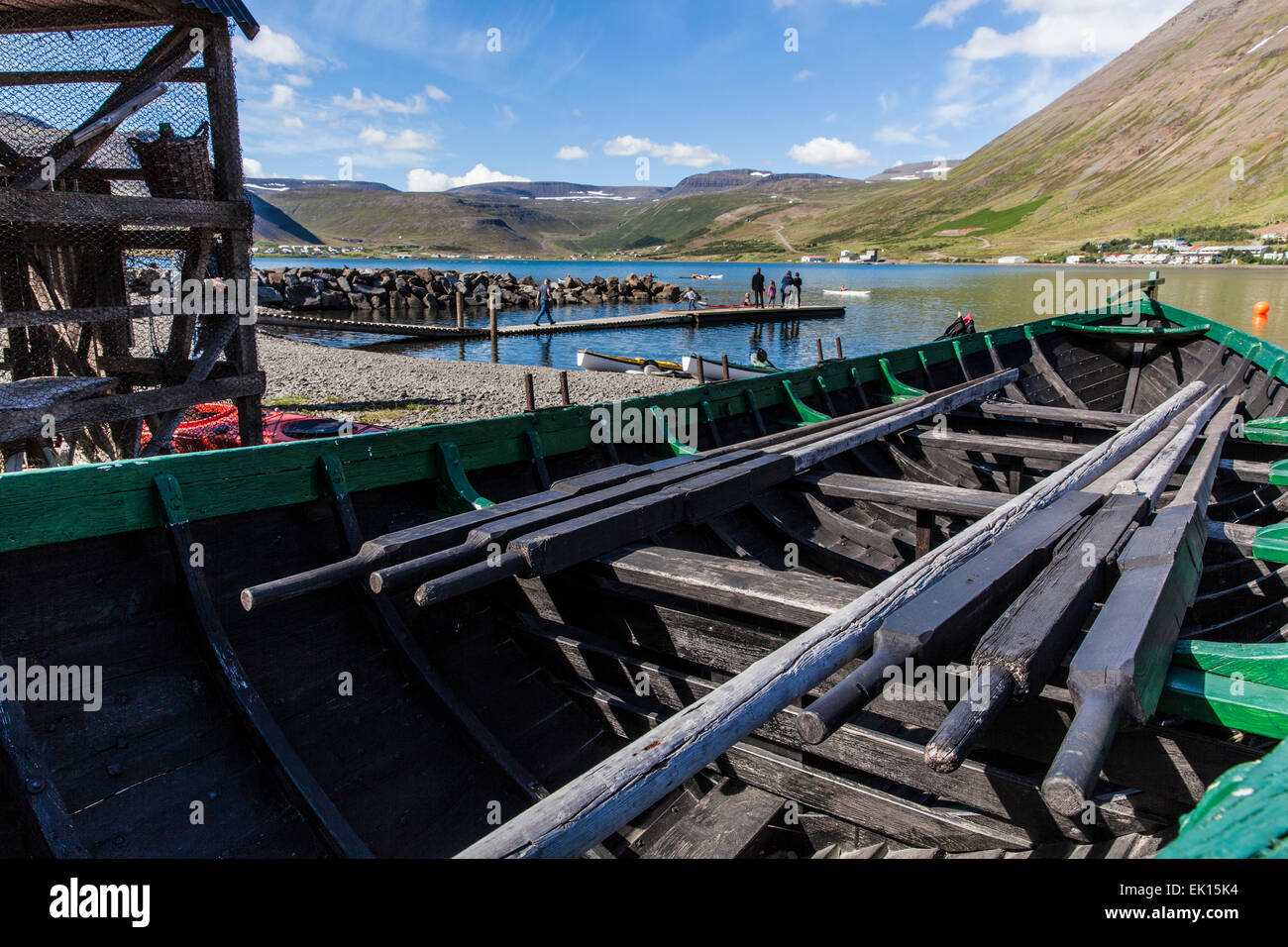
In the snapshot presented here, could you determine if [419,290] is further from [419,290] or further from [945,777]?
[945,777]

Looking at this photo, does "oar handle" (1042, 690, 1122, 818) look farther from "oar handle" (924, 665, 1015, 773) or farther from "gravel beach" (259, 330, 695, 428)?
"gravel beach" (259, 330, 695, 428)

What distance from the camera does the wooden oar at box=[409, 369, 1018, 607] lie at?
3213 mm

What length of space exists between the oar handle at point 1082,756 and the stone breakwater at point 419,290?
5463cm

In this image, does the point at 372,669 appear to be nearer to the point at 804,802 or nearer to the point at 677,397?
the point at 804,802

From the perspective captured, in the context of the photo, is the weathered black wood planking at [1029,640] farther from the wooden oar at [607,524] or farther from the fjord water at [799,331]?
the fjord water at [799,331]

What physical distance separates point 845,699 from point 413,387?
20567 mm

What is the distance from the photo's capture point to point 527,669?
432 cm

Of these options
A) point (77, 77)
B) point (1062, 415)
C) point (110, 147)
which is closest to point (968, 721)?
point (1062, 415)

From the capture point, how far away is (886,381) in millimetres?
10203

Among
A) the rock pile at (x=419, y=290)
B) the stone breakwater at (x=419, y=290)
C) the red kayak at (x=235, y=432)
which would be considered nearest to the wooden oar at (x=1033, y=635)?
the red kayak at (x=235, y=432)

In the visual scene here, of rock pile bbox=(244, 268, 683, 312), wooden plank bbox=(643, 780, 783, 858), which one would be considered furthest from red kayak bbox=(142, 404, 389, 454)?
rock pile bbox=(244, 268, 683, 312)

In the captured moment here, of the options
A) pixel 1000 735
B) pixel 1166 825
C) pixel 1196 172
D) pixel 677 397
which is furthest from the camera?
pixel 1196 172
